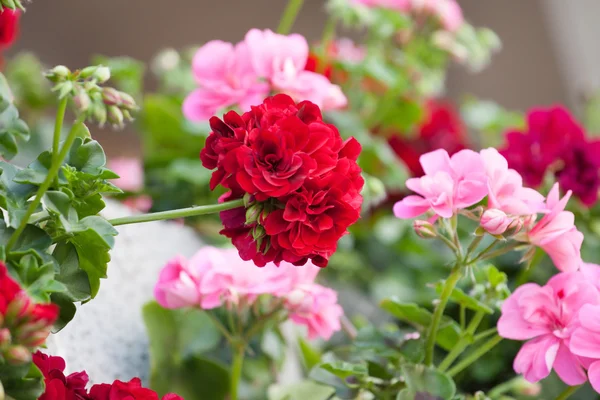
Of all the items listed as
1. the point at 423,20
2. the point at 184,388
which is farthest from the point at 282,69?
the point at 423,20

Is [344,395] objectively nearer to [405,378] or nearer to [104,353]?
[405,378]

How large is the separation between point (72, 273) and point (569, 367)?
0.95 ft

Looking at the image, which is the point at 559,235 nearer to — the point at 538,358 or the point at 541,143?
the point at 538,358

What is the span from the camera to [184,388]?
0.56 m

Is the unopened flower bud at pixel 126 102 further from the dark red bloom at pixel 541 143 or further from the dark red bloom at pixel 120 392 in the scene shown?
the dark red bloom at pixel 541 143

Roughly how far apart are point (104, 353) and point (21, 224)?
0.22 m

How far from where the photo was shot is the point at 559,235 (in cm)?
39

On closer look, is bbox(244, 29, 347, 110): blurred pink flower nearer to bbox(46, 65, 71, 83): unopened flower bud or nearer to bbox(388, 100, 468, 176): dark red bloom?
bbox(46, 65, 71, 83): unopened flower bud

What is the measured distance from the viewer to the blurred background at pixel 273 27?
56.5 inches

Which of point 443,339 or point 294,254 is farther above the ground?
point 294,254

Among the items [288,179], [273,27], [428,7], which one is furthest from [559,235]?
[273,27]

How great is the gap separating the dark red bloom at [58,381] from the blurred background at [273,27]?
0.92 metres

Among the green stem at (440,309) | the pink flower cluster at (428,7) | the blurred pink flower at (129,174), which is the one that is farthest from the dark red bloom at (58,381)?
the pink flower cluster at (428,7)

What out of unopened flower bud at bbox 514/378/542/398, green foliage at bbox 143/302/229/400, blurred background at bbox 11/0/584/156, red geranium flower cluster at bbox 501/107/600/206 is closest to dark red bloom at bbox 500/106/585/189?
red geranium flower cluster at bbox 501/107/600/206
